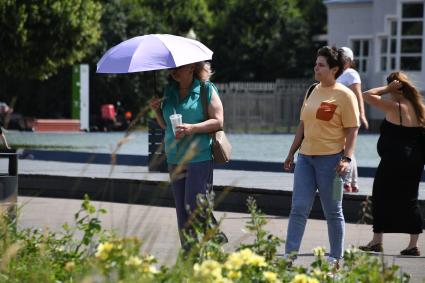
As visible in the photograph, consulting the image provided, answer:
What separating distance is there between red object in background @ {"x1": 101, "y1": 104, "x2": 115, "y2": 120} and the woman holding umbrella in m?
44.1

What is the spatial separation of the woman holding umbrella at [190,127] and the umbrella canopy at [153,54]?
99 mm

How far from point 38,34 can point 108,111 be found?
61.8ft

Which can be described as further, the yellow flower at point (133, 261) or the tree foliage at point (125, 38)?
the tree foliage at point (125, 38)

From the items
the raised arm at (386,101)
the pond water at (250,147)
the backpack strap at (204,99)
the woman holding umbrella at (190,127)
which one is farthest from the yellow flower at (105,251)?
the pond water at (250,147)

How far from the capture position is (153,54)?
9352 mm

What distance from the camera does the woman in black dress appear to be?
10758 mm

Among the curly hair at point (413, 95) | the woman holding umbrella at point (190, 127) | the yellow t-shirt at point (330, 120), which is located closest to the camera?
the woman holding umbrella at point (190, 127)

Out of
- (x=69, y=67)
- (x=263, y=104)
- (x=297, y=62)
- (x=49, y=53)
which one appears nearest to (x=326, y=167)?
(x=49, y=53)

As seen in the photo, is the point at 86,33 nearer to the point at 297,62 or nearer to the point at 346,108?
the point at 346,108

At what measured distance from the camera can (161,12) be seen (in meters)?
71.8

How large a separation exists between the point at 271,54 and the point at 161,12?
808cm

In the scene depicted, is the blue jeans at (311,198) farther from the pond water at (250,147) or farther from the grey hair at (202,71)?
the pond water at (250,147)

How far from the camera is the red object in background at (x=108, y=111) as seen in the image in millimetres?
53219

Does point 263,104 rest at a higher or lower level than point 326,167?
lower
